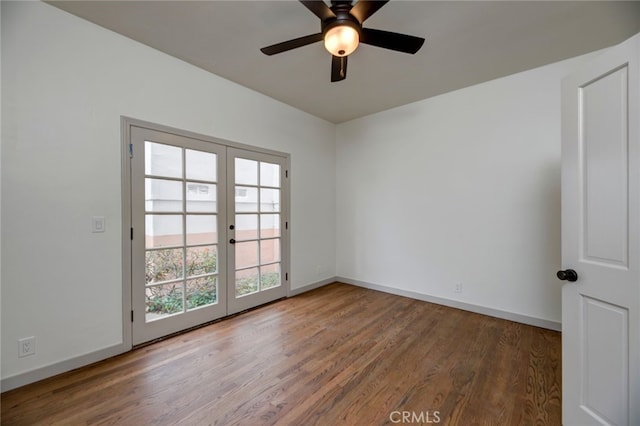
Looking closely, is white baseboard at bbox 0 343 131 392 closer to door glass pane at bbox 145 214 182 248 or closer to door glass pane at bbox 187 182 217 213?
door glass pane at bbox 145 214 182 248

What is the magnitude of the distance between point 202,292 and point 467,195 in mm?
3388

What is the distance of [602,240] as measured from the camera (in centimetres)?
137

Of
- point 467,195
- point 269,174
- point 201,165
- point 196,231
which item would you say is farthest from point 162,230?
point 467,195

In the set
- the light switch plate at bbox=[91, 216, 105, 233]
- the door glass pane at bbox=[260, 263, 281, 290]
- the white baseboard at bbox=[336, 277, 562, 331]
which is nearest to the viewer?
→ the light switch plate at bbox=[91, 216, 105, 233]

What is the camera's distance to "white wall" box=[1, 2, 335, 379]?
6.19ft

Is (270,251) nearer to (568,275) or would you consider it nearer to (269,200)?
(269,200)

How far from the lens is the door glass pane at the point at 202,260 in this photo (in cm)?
285

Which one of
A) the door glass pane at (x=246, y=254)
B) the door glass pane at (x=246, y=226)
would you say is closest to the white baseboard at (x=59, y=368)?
the door glass pane at (x=246, y=254)

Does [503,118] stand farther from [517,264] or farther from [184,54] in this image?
[184,54]

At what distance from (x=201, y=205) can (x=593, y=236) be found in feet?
10.5

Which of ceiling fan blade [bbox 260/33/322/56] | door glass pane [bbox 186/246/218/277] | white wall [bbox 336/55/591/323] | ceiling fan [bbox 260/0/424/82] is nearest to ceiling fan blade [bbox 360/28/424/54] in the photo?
ceiling fan [bbox 260/0/424/82]

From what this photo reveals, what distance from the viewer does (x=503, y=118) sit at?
309 centimetres

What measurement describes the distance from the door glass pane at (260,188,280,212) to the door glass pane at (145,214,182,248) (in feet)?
3.64

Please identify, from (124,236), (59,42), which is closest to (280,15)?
(59,42)
